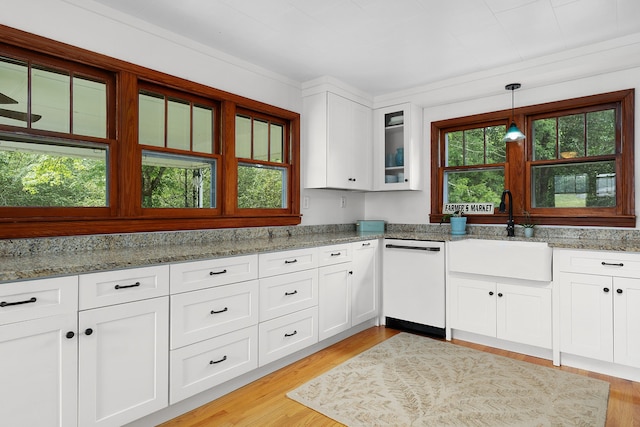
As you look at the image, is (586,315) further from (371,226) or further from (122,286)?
(122,286)

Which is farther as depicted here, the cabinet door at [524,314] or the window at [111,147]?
the cabinet door at [524,314]

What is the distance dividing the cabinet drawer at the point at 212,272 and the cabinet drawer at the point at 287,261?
3.1 inches

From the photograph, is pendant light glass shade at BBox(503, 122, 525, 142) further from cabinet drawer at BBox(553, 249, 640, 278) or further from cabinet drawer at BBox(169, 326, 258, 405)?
cabinet drawer at BBox(169, 326, 258, 405)

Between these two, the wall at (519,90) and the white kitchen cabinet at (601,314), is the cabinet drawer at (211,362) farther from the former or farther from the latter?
the wall at (519,90)

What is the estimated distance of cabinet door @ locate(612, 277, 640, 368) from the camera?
2512mm

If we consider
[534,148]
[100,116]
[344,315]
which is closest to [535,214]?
[534,148]

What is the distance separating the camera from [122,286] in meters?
1.86

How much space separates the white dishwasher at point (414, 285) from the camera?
3.36 m

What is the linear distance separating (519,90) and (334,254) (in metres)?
2.32

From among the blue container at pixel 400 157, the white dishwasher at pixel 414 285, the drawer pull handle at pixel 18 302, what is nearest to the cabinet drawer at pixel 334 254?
the white dishwasher at pixel 414 285

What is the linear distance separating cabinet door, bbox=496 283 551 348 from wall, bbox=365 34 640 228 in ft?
3.60

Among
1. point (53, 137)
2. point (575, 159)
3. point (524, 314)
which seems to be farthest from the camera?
point (575, 159)

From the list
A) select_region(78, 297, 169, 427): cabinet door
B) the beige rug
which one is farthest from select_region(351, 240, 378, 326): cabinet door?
select_region(78, 297, 169, 427): cabinet door

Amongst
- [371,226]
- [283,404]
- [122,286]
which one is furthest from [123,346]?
[371,226]
